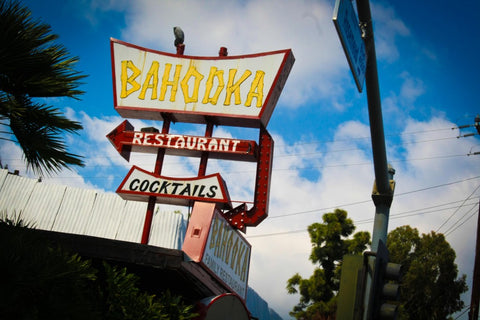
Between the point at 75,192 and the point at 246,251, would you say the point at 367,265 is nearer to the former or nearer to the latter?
the point at 246,251

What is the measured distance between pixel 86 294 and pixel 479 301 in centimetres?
2055

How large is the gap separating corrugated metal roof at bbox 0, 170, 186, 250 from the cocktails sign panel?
42.3 ft

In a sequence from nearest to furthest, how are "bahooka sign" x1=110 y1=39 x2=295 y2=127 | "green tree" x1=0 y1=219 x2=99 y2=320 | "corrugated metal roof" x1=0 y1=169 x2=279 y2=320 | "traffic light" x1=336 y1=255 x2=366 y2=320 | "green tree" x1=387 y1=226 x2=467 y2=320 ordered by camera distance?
"traffic light" x1=336 y1=255 x2=366 y2=320
"green tree" x1=0 y1=219 x2=99 y2=320
"bahooka sign" x1=110 y1=39 x2=295 y2=127
"corrugated metal roof" x1=0 y1=169 x2=279 y2=320
"green tree" x1=387 y1=226 x2=467 y2=320

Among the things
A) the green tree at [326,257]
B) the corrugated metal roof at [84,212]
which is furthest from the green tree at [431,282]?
the corrugated metal roof at [84,212]

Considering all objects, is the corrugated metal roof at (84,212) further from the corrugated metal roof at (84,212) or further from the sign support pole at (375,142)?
the sign support pole at (375,142)

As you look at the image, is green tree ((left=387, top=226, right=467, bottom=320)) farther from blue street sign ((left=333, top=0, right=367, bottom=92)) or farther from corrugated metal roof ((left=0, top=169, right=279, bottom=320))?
blue street sign ((left=333, top=0, right=367, bottom=92))

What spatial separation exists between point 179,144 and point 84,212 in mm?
14236

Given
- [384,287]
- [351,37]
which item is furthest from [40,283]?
[351,37]

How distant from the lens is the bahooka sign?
16031 mm

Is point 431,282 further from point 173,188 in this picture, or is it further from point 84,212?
point 173,188

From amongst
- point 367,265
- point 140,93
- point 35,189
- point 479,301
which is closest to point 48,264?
point 367,265

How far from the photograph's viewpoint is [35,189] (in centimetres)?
2820

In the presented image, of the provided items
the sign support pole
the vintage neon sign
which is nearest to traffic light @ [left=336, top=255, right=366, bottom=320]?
the sign support pole

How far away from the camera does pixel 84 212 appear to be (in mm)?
27719
